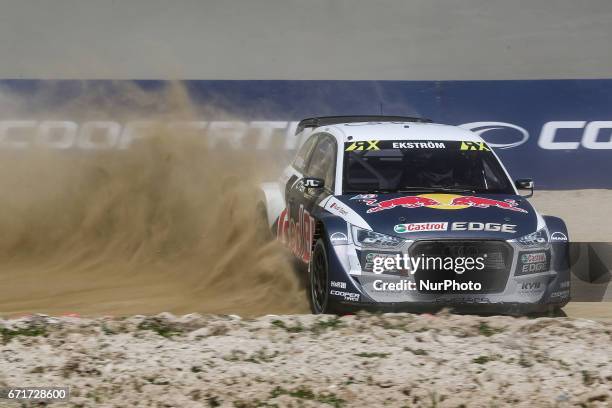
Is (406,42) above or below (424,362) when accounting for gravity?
above

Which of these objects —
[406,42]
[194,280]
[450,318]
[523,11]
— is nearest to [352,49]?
[406,42]

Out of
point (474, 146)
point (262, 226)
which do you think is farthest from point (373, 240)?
point (262, 226)

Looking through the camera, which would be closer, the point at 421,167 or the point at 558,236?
the point at 558,236

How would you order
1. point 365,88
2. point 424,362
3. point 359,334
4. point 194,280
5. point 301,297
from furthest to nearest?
point 365,88 → point 194,280 → point 301,297 → point 359,334 → point 424,362

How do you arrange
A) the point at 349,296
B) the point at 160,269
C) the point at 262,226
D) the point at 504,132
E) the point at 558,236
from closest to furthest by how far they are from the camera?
the point at 349,296
the point at 558,236
the point at 262,226
the point at 160,269
the point at 504,132

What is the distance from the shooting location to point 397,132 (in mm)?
8594

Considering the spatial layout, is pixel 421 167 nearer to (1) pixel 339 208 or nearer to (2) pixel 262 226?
(1) pixel 339 208

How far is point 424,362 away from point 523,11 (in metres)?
Result: 14.7

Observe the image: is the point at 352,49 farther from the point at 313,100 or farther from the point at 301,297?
the point at 301,297

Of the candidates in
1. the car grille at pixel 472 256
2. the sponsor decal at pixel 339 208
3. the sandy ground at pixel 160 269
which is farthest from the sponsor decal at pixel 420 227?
the sandy ground at pixel 160 269

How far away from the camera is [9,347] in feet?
18.7

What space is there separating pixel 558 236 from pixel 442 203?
83 cm

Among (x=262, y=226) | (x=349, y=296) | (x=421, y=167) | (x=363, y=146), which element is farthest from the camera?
(x=262, y=226)

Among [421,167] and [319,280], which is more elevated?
[421,167]
